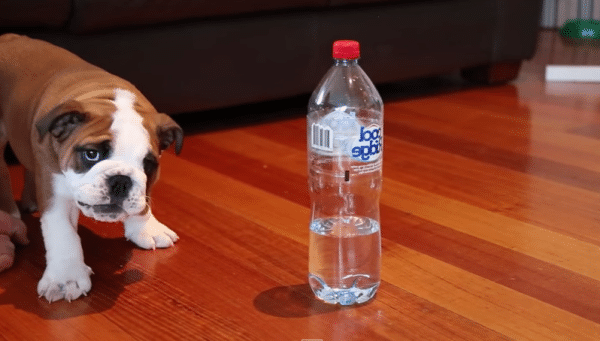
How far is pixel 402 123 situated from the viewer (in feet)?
8.59

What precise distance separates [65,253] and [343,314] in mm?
491

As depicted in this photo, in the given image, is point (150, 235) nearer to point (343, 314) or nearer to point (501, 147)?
point (343, 314)

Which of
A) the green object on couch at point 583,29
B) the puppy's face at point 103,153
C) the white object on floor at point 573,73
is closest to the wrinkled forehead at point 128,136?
the puppy's face at point 103,153

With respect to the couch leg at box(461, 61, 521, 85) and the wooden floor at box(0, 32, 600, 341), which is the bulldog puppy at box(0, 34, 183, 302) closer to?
the wooden floor at box(0, 32, 600, 341)

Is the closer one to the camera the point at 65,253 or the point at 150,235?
the point at 65,253

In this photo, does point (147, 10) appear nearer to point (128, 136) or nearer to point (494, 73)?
point (128, 136)

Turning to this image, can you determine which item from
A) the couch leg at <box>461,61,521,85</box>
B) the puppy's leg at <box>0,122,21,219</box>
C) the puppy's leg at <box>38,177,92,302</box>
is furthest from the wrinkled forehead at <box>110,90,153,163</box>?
the couch leg at <box>461,61,521,85</box>

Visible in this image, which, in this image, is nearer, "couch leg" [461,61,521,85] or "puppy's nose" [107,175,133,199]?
"puppy's nose" [107,175,133,199]

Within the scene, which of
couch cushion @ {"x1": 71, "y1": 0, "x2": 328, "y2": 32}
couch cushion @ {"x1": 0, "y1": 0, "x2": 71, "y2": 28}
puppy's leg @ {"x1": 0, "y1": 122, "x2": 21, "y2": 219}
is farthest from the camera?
couch cushion @ {"x1": 71, "y1": 0, "x2": 328, "y2": 32}

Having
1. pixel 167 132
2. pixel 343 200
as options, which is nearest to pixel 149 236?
pixel 167 132

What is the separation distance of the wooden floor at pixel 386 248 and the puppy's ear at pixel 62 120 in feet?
0.93

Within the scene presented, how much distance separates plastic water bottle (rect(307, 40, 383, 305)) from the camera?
1442mm

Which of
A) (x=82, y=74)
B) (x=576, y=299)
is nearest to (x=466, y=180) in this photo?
(x=576, y=299)

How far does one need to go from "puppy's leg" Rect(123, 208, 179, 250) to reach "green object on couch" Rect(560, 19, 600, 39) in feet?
9.64
